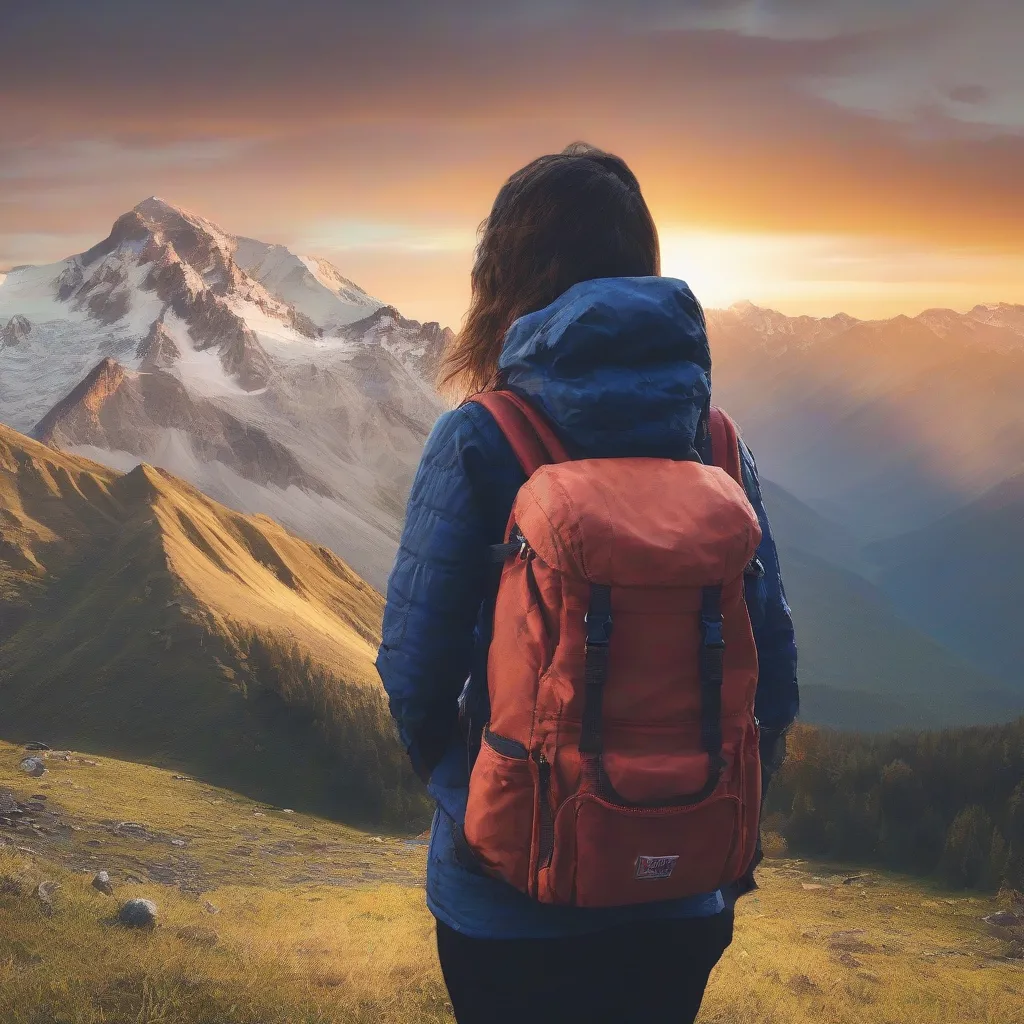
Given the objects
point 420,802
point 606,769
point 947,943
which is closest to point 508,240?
point 606,769

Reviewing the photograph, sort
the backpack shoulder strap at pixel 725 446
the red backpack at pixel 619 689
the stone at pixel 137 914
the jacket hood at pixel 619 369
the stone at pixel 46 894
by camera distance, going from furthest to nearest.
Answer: the stone at pixel 137 914 → the stone at pixel 46 894 → the backpack shoulder strap at pixel 725 446 → the jacket hood at pixel 619 369 → the red backpack at pixel 619 689

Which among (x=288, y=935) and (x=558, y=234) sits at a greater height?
(x=558, y=234)

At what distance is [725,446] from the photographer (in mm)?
3820

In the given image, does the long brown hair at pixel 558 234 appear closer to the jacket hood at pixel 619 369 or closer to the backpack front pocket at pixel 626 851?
the jacket hood at pixel 619 369

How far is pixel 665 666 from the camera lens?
10.1ft

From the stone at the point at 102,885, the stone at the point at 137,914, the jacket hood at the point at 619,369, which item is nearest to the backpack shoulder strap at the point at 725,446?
the jacket hood at the point at 619,369

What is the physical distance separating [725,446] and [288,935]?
52.3ft

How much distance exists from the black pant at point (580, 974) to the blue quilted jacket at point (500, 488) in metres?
0.06

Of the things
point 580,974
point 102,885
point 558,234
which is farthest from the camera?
point 102,885

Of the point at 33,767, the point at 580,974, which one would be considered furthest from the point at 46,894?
the point at 33,767

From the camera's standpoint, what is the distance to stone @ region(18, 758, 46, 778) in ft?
133

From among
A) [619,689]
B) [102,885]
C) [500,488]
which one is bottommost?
[102,885]

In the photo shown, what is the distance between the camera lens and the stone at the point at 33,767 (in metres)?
40.5

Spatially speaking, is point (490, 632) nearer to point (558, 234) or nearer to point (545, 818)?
point (545, 818)
